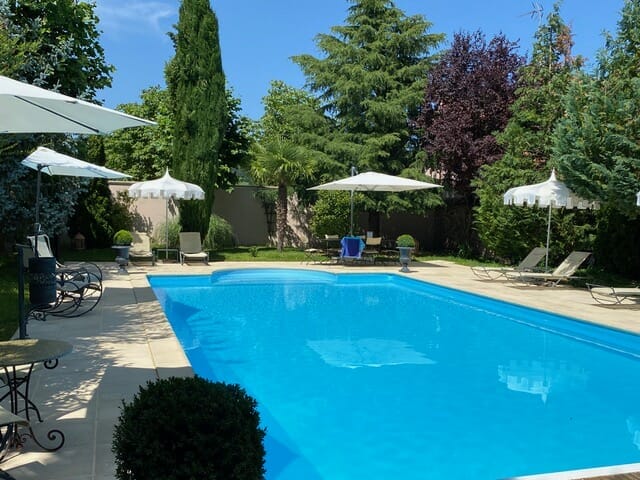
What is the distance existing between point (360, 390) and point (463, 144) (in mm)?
13565

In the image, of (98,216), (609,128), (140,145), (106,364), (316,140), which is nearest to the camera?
(106,364)

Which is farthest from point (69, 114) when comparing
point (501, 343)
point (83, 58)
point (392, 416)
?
point (83, 58)

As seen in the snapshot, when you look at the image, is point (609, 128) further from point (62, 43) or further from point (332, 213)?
point (62, 43)

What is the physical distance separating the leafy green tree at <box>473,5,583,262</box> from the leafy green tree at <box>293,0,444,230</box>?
3455mm

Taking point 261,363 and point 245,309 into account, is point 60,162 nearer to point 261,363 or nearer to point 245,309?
point 245,309

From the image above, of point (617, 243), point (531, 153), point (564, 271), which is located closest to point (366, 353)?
point (564, 271)

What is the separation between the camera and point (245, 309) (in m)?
10.3

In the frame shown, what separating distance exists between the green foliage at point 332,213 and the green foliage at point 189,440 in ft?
53.6

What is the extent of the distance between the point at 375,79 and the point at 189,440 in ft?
59.5

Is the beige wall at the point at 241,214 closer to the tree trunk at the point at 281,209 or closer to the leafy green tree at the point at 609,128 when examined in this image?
the tree trunk at the point at 281,209

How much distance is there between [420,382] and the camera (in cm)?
611

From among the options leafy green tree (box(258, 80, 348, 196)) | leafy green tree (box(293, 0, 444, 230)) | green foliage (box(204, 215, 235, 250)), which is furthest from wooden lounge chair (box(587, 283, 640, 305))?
green foliage (box(204, 215, 235, 250))

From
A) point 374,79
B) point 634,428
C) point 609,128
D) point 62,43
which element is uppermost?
point 374,79

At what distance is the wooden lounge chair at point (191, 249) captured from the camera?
15.2 metres
